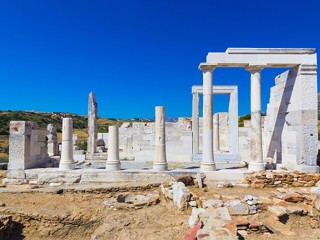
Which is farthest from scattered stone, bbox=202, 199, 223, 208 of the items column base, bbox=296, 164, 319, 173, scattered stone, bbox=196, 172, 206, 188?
column base, bbox=296, 164, 319, 173

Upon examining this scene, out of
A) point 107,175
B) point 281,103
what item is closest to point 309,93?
point 281,103

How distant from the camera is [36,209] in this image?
8266 millimetres

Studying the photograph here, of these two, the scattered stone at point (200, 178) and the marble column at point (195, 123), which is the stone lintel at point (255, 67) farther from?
the marble column at point (195, 123)

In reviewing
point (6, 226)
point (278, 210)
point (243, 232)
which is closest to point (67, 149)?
point (6, 226)

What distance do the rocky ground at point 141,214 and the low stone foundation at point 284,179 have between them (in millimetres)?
747

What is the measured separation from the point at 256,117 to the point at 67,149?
318 inches

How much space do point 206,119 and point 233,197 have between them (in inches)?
147

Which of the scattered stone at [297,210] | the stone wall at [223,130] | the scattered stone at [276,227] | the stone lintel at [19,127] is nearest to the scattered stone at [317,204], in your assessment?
the scattered stone at [297,210]

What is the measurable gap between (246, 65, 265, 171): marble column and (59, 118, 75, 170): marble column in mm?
7568

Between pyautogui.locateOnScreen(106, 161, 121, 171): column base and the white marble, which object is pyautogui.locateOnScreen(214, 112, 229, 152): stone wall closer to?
the white marble

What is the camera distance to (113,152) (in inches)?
455

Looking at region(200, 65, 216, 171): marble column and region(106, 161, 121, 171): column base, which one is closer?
region(106, 161, 121, 171): column base

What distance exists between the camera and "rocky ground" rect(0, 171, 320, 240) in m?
6.85

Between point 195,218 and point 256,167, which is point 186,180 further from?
point 195,218
